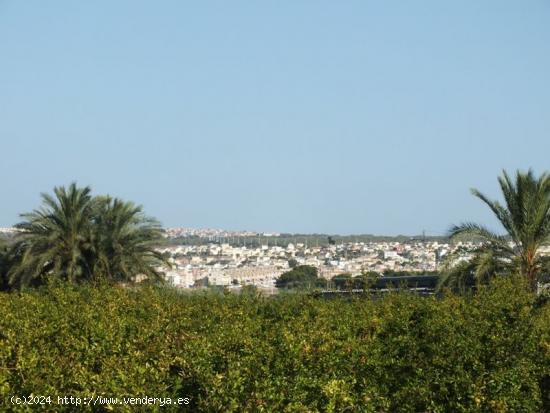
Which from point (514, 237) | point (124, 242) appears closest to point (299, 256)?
point (124, 242)

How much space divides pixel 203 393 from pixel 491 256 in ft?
36.3

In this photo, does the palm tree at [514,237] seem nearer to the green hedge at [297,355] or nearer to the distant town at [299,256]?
the distant town at [299,256]

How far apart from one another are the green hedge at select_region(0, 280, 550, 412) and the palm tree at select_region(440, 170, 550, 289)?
4.49 metres

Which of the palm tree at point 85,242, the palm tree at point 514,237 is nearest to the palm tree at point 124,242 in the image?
the palm tree at point 85,242

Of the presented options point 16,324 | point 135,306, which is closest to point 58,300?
point 135,306

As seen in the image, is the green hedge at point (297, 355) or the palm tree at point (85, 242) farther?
the palm tree at point (85, 242)

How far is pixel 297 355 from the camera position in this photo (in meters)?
7.77

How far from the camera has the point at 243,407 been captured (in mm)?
6344

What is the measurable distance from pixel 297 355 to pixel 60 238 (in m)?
15.2

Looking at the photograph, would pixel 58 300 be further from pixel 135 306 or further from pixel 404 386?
pixel 404 386

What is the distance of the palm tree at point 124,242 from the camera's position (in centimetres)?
2194

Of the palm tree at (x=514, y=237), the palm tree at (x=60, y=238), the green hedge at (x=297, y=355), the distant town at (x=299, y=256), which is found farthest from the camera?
the distant town at (x=299, y=256)

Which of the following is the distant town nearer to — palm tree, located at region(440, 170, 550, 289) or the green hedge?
palm tree, located at region(440, 170, 550, 289)

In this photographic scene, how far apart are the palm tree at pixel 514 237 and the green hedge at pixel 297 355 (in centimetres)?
449
